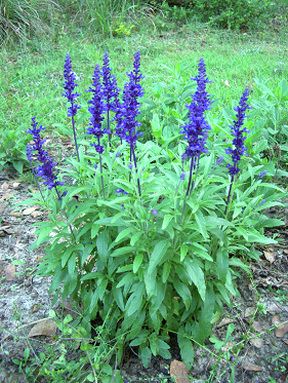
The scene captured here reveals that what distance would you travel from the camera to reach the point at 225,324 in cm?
309

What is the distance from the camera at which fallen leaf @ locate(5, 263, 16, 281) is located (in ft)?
11.8

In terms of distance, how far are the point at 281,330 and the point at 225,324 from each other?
1.21ft

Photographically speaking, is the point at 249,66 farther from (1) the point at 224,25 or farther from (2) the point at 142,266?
(2) the point at 142,266

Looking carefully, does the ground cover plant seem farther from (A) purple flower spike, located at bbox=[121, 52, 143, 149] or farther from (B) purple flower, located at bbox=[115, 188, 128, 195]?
(A) purple flower spike, located at bbox=[121, 52, 143, 149]

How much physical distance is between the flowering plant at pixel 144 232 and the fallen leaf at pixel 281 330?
0.45 m

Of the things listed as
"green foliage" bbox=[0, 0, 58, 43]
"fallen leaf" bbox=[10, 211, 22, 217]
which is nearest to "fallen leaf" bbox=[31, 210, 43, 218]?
"fallen leaf" bbox=[10, 211, 22, 217]

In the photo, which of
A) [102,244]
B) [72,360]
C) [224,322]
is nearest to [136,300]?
[102,244]

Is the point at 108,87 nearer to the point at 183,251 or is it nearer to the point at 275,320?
the point at 183,251

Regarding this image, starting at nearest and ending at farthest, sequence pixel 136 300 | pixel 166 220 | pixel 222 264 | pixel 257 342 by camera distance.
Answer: pixel 166 220 → pixel 136 300 → pixel 222 264 → pixel 257 342

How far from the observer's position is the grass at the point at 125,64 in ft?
19.2

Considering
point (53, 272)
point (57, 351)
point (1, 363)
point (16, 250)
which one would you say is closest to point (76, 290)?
point (53, 272)

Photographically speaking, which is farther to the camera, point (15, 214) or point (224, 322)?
point (15, 214)

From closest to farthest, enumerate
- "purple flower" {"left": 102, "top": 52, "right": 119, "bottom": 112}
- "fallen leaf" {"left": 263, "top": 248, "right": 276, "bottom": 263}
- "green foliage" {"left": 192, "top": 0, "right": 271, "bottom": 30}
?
"purple flower" {"left": 102, "top": 52, "right": 119, "bottom": 112}, "fallen leaf" {"left": 263, "top": 248, "right": 276, "bottom": 263}, "green foliage" {"left": 192, "top": 0, "right": 271, "bottom": 30}

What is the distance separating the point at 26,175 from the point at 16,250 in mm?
1107
